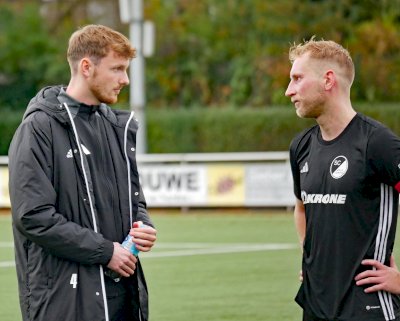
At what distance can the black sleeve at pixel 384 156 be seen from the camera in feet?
17.8

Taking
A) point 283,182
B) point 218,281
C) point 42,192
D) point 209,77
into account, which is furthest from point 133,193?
point 209,77

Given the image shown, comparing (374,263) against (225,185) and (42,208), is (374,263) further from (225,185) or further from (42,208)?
(225,185)

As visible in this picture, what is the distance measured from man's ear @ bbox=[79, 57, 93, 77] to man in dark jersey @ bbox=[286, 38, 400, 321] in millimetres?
1040

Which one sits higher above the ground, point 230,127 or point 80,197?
point 80,197

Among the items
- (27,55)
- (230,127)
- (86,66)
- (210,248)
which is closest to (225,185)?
(210,248)

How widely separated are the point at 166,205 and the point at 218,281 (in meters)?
9.88

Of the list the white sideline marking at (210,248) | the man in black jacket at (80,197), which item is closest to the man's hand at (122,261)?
the man in black jacket at (80,197)

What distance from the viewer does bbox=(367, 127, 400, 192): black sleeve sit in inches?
214

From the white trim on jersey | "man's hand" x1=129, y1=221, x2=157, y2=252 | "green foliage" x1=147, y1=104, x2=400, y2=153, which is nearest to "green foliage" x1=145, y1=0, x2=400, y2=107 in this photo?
"green foliage" x1=147, y1=104, x2=400, y2=153

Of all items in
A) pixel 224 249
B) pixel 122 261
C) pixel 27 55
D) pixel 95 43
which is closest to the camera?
pixel 122 261

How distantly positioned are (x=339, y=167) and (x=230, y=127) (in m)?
23.3

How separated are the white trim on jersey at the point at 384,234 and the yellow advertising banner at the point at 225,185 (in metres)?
16.6

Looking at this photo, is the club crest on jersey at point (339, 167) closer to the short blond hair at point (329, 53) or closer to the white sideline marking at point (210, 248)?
the short blond hair at point (329, 53)

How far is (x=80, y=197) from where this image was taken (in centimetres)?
571
